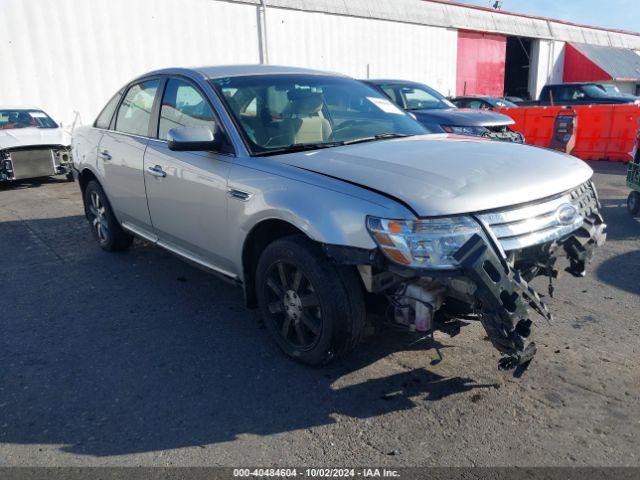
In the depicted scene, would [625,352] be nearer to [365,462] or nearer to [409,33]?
[365,462]

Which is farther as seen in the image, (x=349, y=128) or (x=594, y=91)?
(x=594, y=91)

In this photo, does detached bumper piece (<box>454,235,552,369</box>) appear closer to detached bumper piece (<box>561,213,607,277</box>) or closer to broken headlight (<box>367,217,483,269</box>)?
broken headlight (<box>367,217,483,269</box>)

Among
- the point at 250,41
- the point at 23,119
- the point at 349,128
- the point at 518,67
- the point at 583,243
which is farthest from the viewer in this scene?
the point at 518,67

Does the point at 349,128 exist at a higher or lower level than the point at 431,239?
higher

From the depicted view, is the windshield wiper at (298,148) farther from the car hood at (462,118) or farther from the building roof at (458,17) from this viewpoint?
the building roof at (458,17)

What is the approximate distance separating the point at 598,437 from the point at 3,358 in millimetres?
3570

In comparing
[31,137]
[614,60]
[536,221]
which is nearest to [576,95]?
[31,137]

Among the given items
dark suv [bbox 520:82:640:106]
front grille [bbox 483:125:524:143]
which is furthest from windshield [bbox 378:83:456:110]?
dark suv [bbox 520:82:640:106]

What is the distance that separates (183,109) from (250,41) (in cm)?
1577

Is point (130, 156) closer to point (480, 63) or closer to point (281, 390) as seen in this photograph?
point (281, 390)

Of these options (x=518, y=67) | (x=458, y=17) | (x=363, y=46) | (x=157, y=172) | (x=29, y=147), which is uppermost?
(x=458, y=17)

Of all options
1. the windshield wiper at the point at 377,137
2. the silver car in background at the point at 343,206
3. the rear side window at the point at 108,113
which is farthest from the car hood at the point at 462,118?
the rear side window at the point at 108,113

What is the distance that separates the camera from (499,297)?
7.96ft

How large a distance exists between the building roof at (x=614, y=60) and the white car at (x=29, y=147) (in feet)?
102
